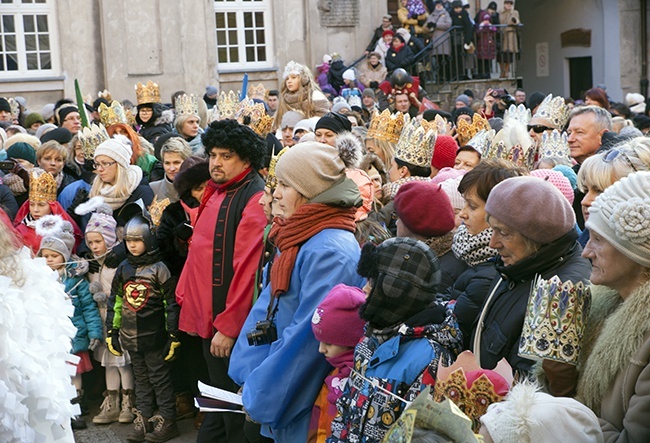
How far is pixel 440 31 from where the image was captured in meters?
21.2

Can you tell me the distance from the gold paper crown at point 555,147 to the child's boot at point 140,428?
3.36 m

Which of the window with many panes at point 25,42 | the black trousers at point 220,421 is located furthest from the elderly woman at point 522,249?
the window with many panes at point 25,42

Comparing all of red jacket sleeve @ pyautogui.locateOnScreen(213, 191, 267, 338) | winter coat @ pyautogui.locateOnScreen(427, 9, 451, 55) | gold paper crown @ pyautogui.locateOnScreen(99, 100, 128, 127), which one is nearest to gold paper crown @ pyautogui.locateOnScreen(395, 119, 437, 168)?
red jacket sleeve @ pyautogui.locateOnScreen(213, 191, 267, 338)

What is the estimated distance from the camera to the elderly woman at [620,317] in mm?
2900

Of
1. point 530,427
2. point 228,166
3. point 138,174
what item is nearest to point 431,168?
point 228,166

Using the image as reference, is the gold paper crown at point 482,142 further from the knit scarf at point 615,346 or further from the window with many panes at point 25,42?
the window with many panes at point 25,42

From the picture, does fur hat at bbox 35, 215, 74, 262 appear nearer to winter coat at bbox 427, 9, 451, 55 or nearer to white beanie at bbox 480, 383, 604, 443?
white beanie at bbox 480, 383, 604, 443

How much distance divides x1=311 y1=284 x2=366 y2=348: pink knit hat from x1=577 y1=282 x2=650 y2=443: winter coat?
1200mm

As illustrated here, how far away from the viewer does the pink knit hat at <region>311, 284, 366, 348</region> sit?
4199 millimetres

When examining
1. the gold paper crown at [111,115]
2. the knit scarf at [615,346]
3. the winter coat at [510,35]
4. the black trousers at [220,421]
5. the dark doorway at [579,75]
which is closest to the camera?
the knit scarf at [615,346]

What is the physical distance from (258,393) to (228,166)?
6.07 feet

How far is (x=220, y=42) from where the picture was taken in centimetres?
2189

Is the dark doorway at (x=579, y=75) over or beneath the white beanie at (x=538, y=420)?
over

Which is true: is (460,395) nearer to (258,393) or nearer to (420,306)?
(420,306)
